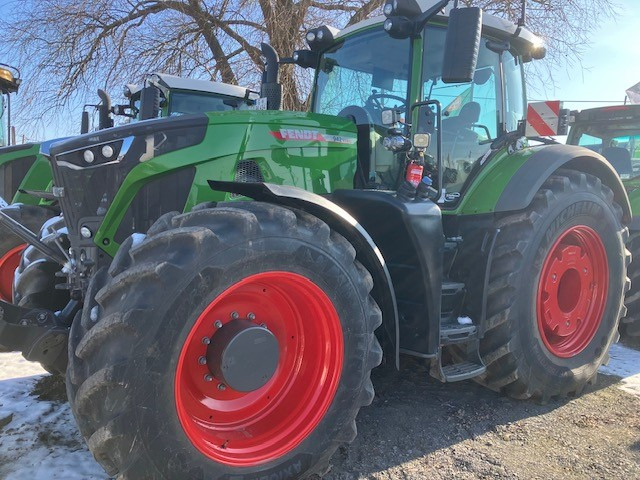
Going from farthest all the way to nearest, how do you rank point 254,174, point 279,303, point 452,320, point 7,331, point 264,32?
1. point 264,32
2. point 452,320
3. point 254,174
4. point 279,303
5. point 7,331

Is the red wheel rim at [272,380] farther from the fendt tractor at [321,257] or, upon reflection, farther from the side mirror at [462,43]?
the side mirror at [462,43]

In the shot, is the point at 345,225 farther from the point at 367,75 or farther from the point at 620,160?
the point at 620,160

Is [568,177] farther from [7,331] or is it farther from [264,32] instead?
[264,32]

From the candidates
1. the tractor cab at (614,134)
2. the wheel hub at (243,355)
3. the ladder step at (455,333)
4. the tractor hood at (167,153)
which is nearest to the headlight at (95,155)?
the tractor hood at (167,153)

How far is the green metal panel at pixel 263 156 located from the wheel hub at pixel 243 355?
0.81 metres

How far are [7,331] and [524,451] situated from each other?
9.06 ft

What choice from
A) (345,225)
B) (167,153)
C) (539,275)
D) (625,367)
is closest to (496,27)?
(539,275)

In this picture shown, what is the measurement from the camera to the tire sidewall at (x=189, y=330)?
209cm

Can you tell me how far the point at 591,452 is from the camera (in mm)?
3088

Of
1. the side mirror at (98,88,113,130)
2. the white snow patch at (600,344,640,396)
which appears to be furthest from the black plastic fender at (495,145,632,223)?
the side mirror at (98,88,113,130)

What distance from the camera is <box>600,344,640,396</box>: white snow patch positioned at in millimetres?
4176

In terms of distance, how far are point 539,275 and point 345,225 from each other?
1.62 m

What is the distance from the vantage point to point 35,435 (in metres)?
3.10

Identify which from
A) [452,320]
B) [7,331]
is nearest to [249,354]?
[7,331]
